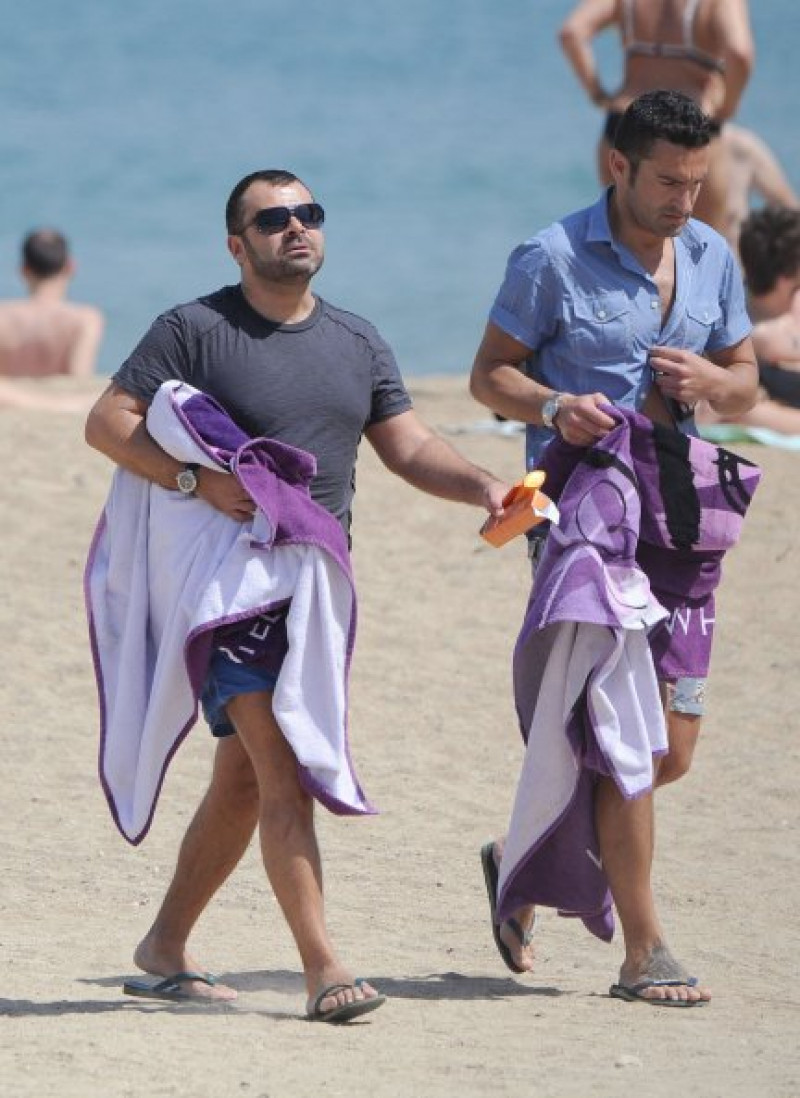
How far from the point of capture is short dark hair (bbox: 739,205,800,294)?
10.4 m

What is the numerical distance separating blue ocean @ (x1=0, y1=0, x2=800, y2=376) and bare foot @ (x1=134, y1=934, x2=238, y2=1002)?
15258mm

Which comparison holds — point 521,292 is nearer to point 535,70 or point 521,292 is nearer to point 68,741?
point 68,741

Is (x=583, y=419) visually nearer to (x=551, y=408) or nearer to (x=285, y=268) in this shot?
(x=551, y=408)

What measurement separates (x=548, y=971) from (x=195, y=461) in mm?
1650

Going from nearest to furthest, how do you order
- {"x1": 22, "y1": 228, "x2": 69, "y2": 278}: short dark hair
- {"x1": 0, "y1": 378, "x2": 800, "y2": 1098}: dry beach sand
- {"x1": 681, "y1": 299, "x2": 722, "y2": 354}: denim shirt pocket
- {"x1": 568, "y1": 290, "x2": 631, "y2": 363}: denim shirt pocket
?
{"x1": 0, "y1": 378, "x2": 800, "y2": 1098}: dry beach sand < {"x1": 568, "y1": 290, "x2": 631, "y2": 363}: denim shirt pocket < {"x1": 681, "y1": 299, "x2": 722, "y2": 354}: denim shirt pocket < {"x1": 22, "y1": 228, "x2": 69, "y2": 278}: short dark hair

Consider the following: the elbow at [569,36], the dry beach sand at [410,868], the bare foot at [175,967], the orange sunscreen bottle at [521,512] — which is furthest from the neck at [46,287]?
the orange sunscreen bottle at [521,512]

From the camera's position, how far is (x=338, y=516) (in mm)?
5414

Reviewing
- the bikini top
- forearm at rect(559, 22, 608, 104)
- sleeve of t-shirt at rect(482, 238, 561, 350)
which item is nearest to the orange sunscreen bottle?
sleeve of t-shirt at rect(482, 238, 561, 350)

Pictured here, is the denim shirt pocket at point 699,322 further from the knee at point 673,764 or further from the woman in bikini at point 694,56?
the woman in bikini at point 694,56

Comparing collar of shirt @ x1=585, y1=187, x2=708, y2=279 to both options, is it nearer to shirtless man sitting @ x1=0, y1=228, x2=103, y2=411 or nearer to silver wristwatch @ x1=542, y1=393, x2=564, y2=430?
silver wristwatch @ x1=542, y1=393, x2=564, y2=430

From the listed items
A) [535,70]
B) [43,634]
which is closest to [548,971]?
[43,634]

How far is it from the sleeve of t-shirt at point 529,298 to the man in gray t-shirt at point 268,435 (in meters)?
0.33

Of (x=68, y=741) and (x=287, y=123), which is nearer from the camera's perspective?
(x=68, y=741)

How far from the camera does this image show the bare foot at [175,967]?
18.0 ft
